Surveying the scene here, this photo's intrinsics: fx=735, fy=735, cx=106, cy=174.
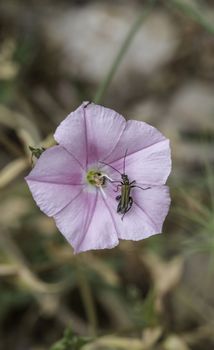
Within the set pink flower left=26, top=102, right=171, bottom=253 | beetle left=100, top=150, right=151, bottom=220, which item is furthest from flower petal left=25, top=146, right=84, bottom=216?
beetle left=100, top=150, right=151, bottom=220

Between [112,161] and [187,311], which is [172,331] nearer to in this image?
[187,311]

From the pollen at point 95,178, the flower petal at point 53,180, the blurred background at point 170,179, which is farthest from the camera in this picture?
the blurred background at point 170,179

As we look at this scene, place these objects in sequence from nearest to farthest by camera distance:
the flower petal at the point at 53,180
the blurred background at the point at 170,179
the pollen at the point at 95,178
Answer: the flower petal at the point at 53,180 → the pollen at the point at 95,178 → the blurred background at the point at 170,179

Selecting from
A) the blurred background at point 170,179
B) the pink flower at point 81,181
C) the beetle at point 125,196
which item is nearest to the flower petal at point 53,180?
the pink flower at point 81,181

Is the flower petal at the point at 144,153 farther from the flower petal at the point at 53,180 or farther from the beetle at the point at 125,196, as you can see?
the flower petal at the point at 53,180

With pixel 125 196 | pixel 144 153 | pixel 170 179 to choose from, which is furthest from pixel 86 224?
pixel 170 179

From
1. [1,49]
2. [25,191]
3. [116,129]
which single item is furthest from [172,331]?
[1,49]

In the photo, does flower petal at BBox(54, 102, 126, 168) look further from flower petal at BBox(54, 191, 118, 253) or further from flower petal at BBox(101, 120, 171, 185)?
flower petal at BBox(54, 191, 118, 253)
